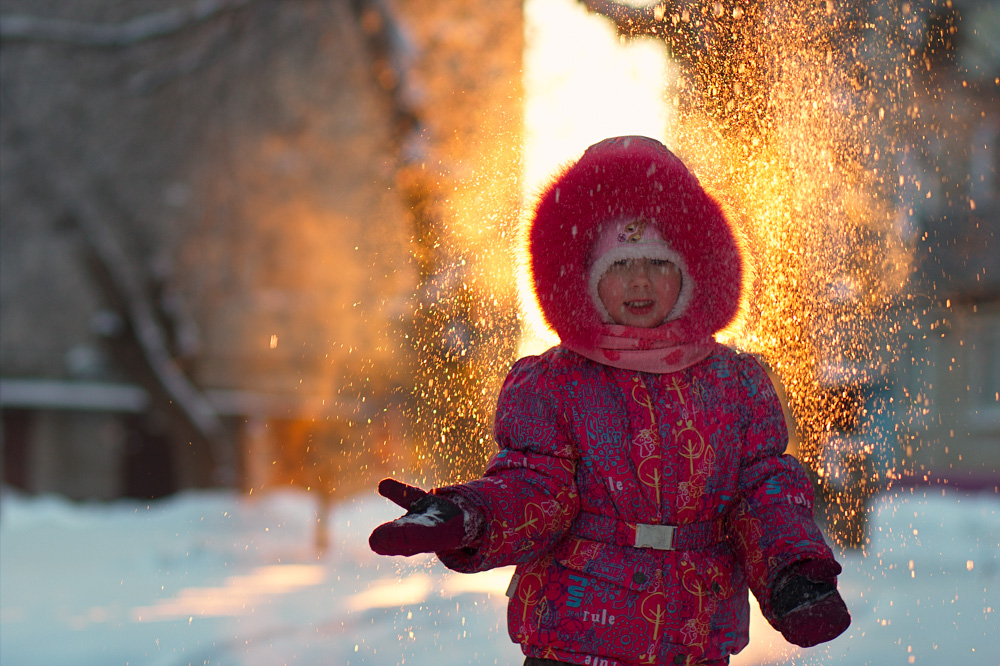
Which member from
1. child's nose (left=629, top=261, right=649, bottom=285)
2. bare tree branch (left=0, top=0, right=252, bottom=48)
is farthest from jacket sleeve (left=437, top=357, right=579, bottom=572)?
bare tree branch (left=0, top=0, right=252, bottom=48)

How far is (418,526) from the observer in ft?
5.22

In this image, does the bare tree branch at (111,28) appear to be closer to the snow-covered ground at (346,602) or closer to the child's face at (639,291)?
the snow-covered ground at (346,602)

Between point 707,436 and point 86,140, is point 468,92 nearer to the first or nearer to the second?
point 86,140

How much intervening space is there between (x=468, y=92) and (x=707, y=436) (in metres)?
6.28

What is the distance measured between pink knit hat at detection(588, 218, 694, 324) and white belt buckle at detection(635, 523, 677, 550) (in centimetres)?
40

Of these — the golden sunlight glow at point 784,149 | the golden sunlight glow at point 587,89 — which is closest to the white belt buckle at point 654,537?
the golden sunlight glow at point 784,149

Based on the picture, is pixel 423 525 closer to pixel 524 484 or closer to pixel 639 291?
pixel 524 484

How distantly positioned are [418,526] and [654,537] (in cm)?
49

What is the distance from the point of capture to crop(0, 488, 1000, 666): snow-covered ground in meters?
4.05

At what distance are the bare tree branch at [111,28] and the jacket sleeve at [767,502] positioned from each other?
25.7ft

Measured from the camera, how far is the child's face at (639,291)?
2010 millimetres

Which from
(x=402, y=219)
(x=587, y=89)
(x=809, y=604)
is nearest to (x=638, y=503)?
(x=809, y=604)

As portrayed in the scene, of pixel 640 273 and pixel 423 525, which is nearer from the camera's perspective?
pixel 423 525

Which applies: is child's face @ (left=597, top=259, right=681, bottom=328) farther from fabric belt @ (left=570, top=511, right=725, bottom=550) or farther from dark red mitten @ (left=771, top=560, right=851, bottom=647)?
dark red mitten @ (left=771, top=560, right=851, bottom=647)
